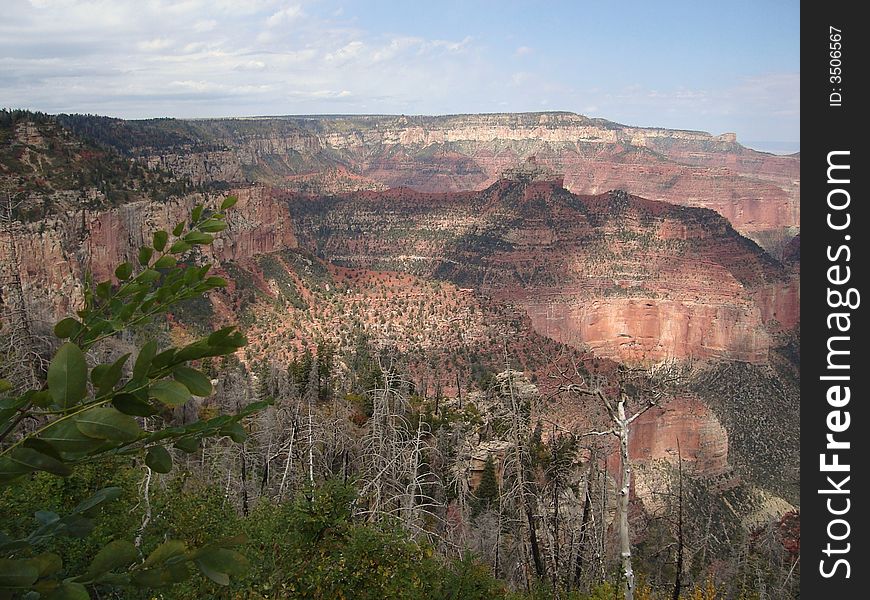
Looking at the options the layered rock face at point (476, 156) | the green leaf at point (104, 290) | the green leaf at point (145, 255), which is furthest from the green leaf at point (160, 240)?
the layered rock face at point (476, 156)

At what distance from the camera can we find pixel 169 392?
1066mm

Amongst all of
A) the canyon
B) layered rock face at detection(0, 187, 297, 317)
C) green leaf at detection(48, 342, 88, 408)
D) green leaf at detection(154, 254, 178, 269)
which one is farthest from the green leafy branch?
layered rock face at detection(0, 187, 297, 317)

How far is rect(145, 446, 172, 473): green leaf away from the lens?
129cm

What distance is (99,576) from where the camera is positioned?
113 cm

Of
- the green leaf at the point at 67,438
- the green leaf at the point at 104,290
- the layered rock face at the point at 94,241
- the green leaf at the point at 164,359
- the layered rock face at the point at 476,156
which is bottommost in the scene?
the layered rock face at the point at 94,241

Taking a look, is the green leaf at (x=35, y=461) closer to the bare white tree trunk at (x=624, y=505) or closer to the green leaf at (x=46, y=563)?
the green leaf at (x=46, y=563)

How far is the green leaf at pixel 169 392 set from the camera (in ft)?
3.46

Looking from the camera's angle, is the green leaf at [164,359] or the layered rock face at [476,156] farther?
→ the layered rock face at [476,156]

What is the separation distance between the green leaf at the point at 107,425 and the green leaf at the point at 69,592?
0.93 ft

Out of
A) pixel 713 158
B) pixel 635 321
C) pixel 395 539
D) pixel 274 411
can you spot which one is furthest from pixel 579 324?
pixel 713 158

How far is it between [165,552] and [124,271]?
0.78m

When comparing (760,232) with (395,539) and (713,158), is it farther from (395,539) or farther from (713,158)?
(395,539)

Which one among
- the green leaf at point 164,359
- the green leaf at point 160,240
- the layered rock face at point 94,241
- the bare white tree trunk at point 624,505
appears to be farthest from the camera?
the layered rock face at point 94,241
